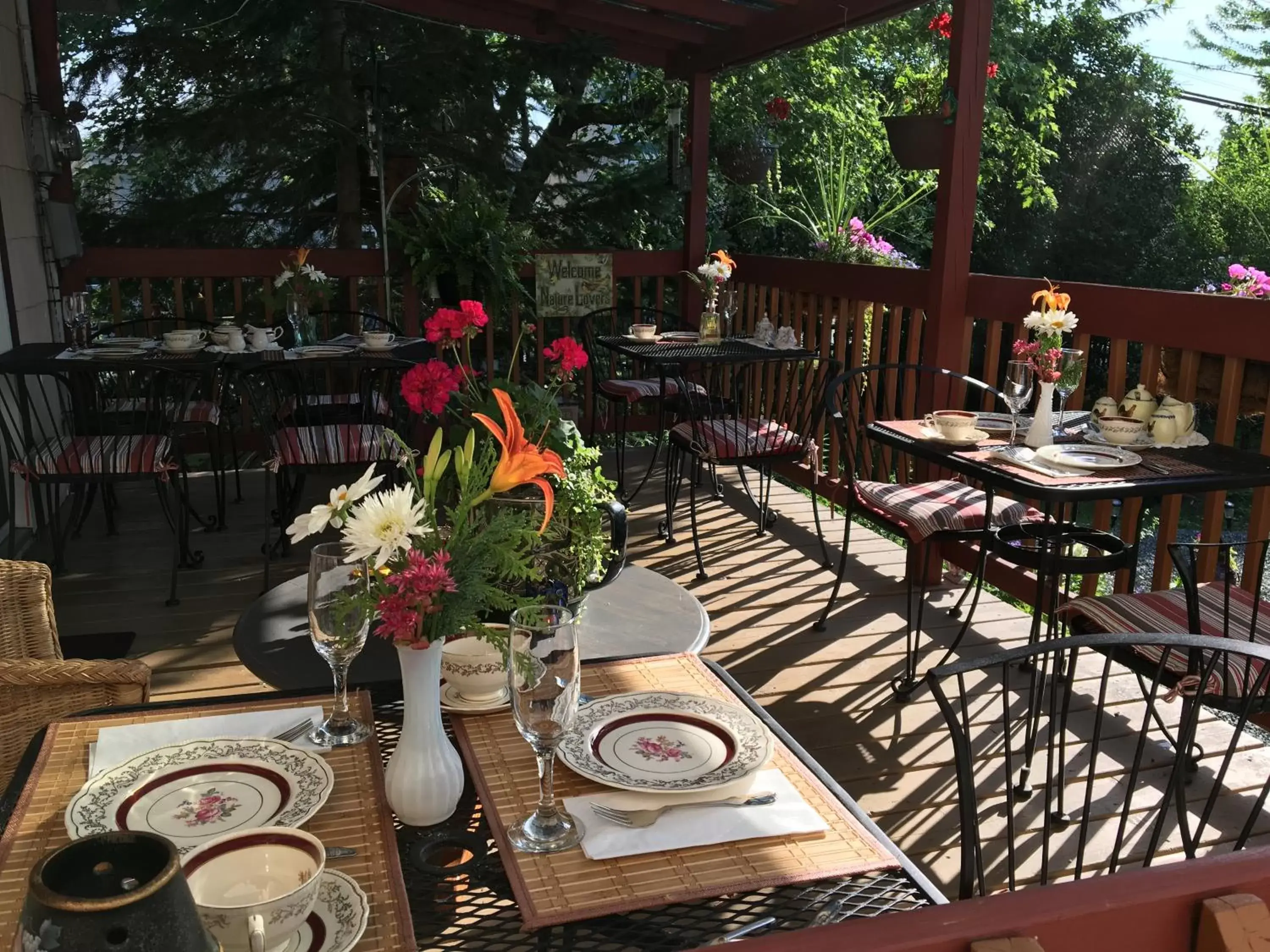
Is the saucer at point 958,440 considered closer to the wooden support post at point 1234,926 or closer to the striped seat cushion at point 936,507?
the striped seat cushion at point 936,507

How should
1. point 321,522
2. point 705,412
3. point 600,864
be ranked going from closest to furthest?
→ 1. point 600,864
2. point 321,522
3. point 705,412

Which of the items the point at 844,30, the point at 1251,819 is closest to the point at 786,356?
the point at 844,30

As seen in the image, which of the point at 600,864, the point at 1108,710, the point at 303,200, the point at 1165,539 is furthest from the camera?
the point at 303,200

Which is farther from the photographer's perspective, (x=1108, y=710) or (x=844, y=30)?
(x=844, y=30)

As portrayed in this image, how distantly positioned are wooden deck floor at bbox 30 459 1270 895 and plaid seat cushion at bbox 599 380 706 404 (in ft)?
1.81

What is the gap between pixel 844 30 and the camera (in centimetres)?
460

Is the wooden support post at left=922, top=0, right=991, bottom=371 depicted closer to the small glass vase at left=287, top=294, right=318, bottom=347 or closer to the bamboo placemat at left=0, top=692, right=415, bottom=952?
the small glass vase at left=287, top=294, right=318, bottom=347

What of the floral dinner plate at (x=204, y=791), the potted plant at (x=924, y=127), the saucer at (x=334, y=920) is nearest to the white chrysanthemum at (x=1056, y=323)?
the potted plant at (x=924, y=127)

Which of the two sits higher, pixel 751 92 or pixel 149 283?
pixel 751 92

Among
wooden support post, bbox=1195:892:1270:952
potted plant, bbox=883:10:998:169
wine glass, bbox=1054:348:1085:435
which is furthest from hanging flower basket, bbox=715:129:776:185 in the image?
wooden support post, bbox=1195:892:1270:952

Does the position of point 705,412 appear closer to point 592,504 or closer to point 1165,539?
point 1165,539

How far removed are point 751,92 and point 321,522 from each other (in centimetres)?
837

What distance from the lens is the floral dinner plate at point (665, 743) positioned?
1167 millimetres

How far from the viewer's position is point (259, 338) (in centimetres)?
436
